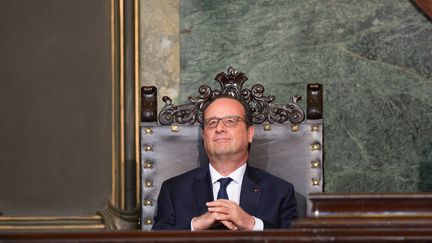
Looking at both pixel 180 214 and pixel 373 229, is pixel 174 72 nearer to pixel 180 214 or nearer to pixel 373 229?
pixel 180 214

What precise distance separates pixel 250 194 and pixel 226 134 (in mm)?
261

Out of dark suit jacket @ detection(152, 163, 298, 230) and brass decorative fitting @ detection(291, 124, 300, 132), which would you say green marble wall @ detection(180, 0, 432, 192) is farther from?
dark suit jacket @ detection(152, 163, 298, 230)

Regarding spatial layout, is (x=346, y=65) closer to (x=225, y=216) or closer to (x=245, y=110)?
(x=245, y=110)

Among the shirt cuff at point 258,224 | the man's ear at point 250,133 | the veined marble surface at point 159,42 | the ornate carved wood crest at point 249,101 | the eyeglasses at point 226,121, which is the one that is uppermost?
the veined marble surface at point 159,42

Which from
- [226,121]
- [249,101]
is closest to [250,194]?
[226,121]

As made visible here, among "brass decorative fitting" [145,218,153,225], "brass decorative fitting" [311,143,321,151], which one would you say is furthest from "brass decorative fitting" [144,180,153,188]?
"brass decorative fitting" [311,143,321,151]

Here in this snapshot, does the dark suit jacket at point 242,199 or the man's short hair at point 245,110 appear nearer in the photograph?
the dark suit jacket at point 242,199

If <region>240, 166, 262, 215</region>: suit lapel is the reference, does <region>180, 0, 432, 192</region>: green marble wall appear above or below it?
above

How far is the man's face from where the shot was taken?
4199mm

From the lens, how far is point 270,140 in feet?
14.4

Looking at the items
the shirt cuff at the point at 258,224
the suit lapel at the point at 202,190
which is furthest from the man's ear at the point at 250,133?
the shirt cuff at the point at 258,224

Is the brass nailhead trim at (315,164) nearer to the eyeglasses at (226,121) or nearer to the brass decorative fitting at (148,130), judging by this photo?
the eyeglasses at (226,121)

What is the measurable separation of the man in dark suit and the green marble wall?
35.9 inches

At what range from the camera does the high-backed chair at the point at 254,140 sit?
4363 millimetres
